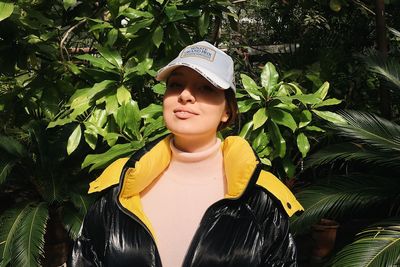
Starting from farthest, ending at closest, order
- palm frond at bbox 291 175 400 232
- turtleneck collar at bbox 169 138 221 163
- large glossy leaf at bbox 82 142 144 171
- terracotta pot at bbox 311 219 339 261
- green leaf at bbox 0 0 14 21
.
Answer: terracotta pot at bbox 311 219 339 261, palm frond at bbox 291 175 400 232, large glossy leaf at bbox 82 142 144 171, green leaf at bbox 0 0 14 21, turtleneck collar at bbox 169 138 221 163

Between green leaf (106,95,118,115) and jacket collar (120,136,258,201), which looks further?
green leaf (106,95,118,115)

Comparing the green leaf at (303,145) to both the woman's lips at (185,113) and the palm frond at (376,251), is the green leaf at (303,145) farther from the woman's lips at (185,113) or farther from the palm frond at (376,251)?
the woman's lips at (185,113)

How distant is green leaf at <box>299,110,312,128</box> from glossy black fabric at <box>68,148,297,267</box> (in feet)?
4.89

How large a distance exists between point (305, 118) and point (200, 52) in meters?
1.60

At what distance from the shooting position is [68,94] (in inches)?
120

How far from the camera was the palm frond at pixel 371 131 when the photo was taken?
3020mm

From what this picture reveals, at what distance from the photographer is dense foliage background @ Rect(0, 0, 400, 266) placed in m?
2.66

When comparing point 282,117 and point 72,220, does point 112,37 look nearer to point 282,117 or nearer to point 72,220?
point 282,117

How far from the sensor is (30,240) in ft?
9.76

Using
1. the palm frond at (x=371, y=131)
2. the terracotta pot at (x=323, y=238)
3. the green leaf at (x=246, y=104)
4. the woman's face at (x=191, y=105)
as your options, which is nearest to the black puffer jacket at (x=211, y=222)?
the woman's face at (x=191, y=105)

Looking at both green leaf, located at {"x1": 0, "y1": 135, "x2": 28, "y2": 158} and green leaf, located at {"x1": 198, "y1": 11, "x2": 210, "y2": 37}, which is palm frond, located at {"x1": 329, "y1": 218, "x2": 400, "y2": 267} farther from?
green leaf, located at {"x1": 0, "y1": 135, "x2": 28, "y2": 158}

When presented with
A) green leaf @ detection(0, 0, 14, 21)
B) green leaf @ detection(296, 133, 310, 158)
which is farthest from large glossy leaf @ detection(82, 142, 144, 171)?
green leaf @ detection(296, 133, 310, 158)

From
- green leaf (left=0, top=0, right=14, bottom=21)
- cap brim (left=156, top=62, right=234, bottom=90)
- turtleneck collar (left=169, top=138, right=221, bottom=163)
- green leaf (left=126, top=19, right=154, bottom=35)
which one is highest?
green leaf (left=126, top=19, right=154, bottom=35)

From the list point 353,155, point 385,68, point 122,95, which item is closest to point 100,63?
point 122,95
